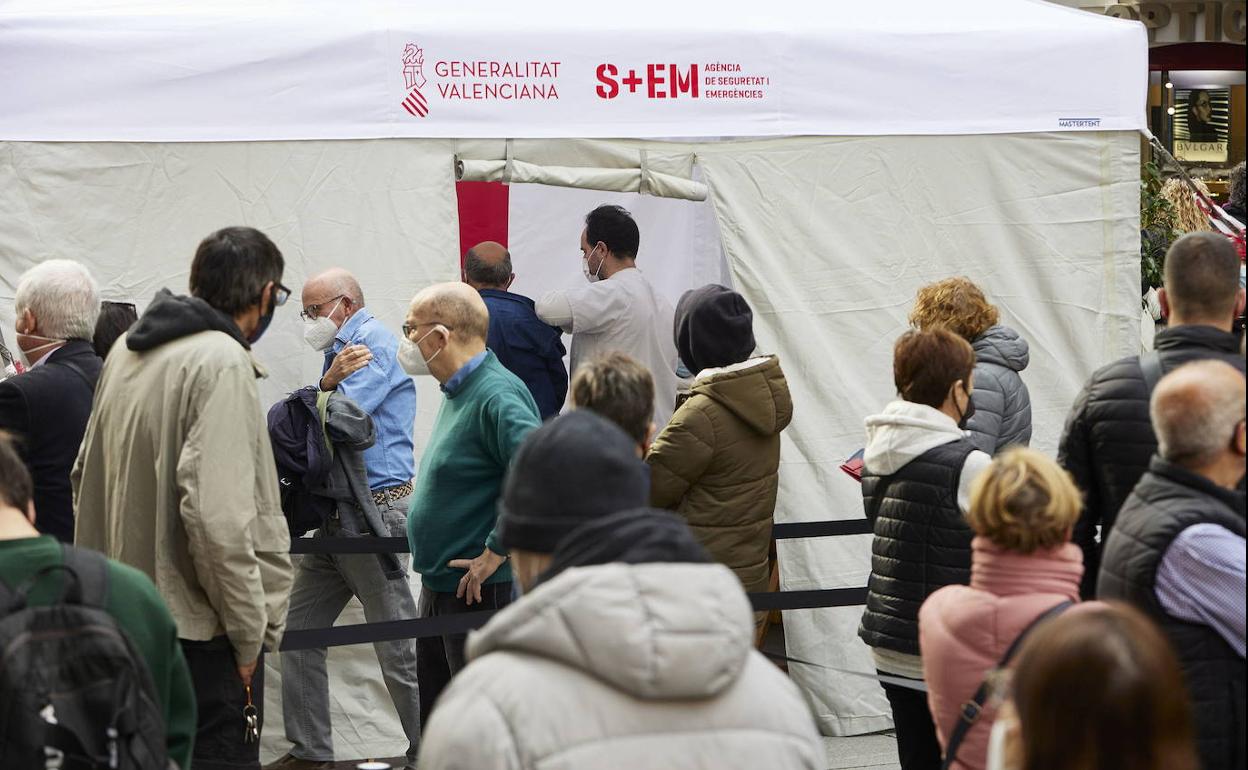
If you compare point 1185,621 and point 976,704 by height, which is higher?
point 1185,621

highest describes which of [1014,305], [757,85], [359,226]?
[757,85]

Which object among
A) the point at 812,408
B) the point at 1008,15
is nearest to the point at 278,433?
the point at 812,408

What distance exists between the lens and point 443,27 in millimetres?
5820

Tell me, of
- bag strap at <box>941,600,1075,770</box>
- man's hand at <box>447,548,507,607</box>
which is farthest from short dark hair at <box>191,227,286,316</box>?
bag strap at <box>941,600,1075,770</box>

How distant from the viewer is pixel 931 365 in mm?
4152

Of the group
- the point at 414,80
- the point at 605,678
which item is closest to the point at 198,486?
the point at 605,678

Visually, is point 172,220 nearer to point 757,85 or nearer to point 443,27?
point 443,27

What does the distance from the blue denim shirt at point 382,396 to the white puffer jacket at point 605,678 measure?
3.83 metres

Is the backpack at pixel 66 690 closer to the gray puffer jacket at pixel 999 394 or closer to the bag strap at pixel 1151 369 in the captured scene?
the bag strap at pixel 1151 369

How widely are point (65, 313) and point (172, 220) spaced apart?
1260mm

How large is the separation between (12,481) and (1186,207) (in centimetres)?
545

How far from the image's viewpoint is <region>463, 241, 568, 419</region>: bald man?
6.47 m

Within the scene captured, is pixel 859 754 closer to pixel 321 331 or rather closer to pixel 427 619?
pixel 427 619

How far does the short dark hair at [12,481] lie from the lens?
9.04ft
